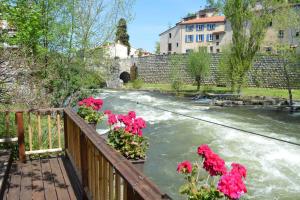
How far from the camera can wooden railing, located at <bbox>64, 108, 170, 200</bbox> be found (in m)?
1.66

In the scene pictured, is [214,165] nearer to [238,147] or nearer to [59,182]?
[59,182]

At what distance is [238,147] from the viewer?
1094cm

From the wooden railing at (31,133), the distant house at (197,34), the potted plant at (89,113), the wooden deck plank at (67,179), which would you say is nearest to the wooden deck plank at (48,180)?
the wooden deck plank at (67,179)

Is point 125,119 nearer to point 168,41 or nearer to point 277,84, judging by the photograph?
point 277,84

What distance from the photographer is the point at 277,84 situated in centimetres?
2952

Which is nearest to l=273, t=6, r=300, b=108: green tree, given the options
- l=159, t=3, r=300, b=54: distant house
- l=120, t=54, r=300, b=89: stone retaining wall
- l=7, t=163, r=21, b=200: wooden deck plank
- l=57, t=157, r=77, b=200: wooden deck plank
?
l=120, t=54, r=300, b=89: stone retaining wall

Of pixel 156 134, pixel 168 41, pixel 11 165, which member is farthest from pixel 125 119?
pixel 168 41

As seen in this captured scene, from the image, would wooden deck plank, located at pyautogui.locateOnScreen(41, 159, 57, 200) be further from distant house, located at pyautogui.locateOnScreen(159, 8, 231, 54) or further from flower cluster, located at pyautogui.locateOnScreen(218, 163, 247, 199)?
distant house, located at pyautogui.locateOnScreen(159, 8, 231, 54)

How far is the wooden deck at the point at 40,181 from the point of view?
3.73m

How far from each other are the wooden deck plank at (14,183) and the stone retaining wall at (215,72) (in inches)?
865

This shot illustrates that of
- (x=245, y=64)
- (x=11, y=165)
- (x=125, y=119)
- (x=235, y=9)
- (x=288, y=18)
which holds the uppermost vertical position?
(x=235, y=9)

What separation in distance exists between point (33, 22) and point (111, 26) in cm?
359

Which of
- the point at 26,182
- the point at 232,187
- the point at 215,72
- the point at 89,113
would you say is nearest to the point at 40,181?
the point at 26,182

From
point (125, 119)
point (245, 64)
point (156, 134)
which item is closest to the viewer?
point (125, 119)
